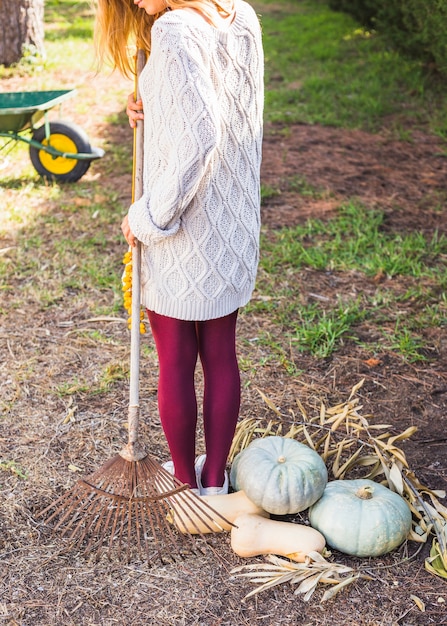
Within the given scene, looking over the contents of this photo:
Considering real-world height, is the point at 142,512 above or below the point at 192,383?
below

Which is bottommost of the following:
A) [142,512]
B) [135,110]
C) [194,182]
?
[142,512]

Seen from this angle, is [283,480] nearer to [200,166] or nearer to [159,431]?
[159,431]

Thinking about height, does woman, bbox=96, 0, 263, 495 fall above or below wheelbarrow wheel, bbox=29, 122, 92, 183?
above

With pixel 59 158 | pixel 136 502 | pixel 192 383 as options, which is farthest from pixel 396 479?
pixel 59 158

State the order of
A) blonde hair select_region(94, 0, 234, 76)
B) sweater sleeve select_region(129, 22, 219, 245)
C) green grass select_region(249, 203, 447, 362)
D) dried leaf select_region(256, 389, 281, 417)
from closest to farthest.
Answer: sweater sleeve select_region(129, 22, 219, 245)
blonde hair select_region(94, 0, 234, 76)
dried leaf select_region(256, 389, 281, 417)
green grass select_region(249, 203, 447, 362)

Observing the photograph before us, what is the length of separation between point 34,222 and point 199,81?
3.20m

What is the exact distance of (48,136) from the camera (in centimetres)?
529

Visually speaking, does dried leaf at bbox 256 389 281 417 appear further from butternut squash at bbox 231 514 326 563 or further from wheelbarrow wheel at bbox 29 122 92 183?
wheelbarrow wheel at bbox 29 122 92 183

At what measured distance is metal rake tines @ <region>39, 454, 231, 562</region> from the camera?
7.74 ft

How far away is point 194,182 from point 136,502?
1.00 m

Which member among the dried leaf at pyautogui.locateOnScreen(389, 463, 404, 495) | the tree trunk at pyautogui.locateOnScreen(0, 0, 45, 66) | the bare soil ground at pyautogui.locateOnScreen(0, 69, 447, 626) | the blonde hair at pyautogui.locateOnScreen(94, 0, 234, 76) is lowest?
the bare soil ground at pyautogui.locateOnScreen(0, 69, 447, 626)

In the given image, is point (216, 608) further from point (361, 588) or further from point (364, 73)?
point (364, 73)

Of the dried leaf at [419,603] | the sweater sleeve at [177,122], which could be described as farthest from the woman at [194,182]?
the dried leaf at [419,603]

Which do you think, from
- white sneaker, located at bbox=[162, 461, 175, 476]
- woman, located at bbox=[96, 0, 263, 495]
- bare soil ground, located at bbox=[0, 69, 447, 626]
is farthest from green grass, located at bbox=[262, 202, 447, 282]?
woman, located at bbox=[96, 0, 263, 495]
